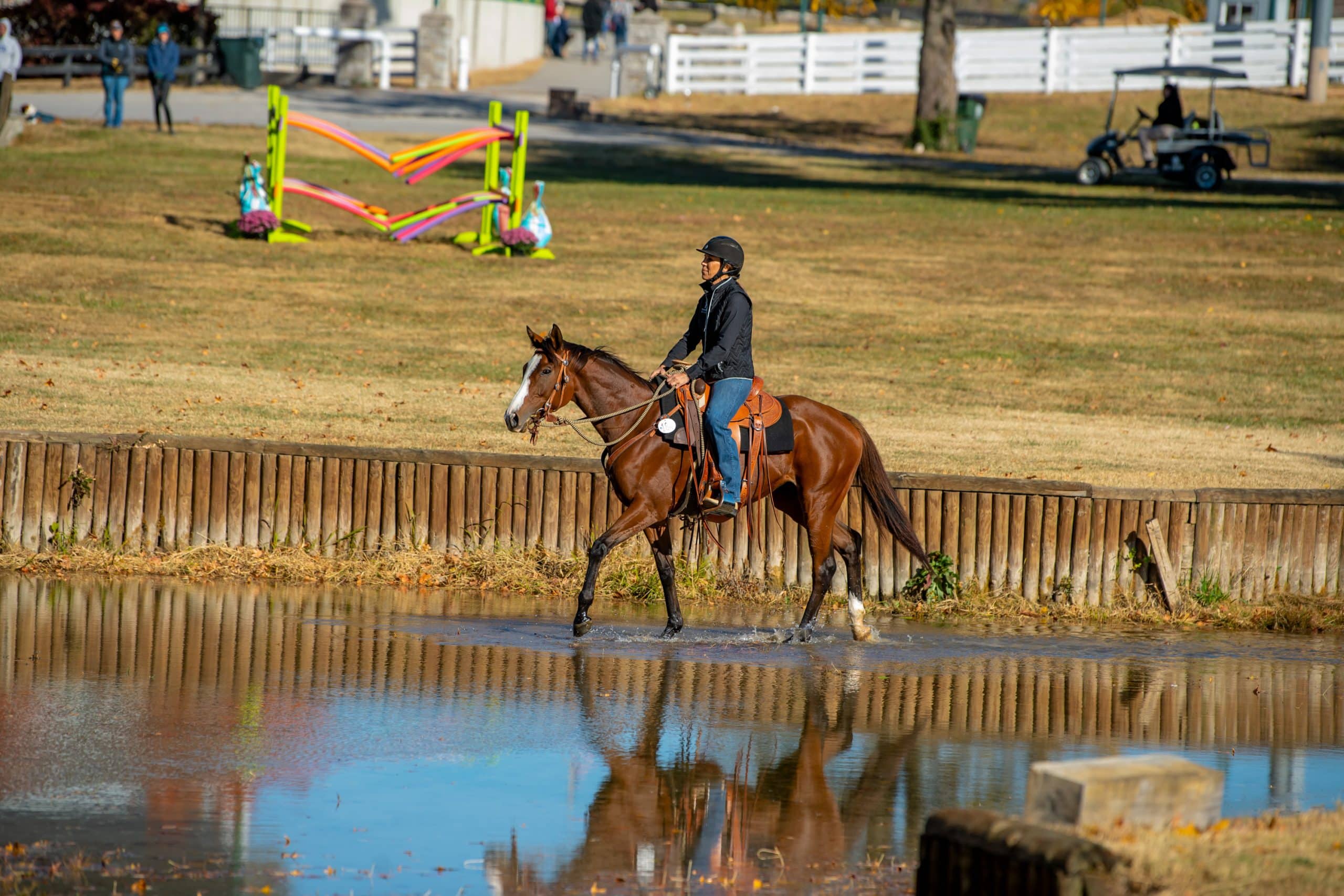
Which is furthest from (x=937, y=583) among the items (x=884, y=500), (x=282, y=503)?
(x=282, y=503)

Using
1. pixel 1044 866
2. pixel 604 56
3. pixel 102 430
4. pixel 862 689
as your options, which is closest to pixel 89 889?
pixel 1044 866

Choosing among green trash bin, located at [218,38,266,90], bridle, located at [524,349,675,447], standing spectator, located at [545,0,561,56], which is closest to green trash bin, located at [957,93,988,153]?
green trash bin, located at [218,38,266,90]

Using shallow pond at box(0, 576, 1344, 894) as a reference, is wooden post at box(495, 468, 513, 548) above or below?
above

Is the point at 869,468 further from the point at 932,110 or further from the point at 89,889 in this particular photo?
the point at 932,110

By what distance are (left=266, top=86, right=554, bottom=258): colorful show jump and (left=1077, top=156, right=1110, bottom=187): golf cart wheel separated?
1414 cm

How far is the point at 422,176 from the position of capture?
26.7 m

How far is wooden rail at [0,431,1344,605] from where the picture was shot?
13.3 meters

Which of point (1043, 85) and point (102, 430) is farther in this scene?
point (1043, 85)

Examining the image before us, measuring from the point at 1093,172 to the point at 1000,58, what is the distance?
15995 mm

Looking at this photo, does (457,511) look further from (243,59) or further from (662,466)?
(243,59)

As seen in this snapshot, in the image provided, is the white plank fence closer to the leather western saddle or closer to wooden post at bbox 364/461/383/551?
wooden post at bbox 364/461/383/551

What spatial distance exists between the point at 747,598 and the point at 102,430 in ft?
21.4


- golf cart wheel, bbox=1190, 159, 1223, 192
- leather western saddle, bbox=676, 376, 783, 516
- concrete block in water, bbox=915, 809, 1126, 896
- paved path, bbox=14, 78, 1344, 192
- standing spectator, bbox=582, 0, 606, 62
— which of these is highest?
standing spectator, bbox=582, 0, 606, 62

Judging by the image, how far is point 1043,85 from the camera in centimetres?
5012
